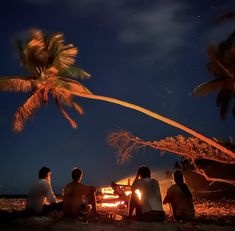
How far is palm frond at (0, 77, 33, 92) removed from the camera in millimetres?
16906

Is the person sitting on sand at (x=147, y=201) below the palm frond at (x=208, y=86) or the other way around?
below

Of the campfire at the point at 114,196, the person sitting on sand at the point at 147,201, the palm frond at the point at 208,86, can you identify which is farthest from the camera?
the palm frond at the point at 208,86

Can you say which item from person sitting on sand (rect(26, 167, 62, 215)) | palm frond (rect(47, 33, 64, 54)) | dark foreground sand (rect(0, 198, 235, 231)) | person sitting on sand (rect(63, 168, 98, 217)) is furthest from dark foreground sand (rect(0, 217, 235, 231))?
palm frond (rect(47, 33, 64, 54))

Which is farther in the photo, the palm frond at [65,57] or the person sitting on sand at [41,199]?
the palm frond at [65,57]

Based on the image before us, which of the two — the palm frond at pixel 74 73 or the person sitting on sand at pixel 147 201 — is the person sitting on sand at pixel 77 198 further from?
the palm frond at pixel 74 73

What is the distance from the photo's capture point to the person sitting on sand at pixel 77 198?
796cm

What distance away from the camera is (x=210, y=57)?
64.7 feet

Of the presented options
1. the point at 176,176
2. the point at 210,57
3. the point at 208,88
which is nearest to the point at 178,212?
the point at 176,176

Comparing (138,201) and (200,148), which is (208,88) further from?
(138,201)

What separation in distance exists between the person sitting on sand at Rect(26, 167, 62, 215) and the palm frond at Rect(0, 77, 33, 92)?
30.9 feet

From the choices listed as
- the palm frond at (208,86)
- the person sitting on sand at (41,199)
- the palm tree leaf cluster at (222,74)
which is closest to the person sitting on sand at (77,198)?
the person sitting on sand at (41,199)

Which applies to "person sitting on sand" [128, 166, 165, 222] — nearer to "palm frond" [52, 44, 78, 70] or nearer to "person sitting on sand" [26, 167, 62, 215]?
"person sitting on sand" [26, 167, 62, 215]

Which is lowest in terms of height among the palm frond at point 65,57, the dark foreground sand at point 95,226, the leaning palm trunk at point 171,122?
the dark foreground sand at point 95,226

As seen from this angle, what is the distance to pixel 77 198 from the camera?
8000 millimetres
